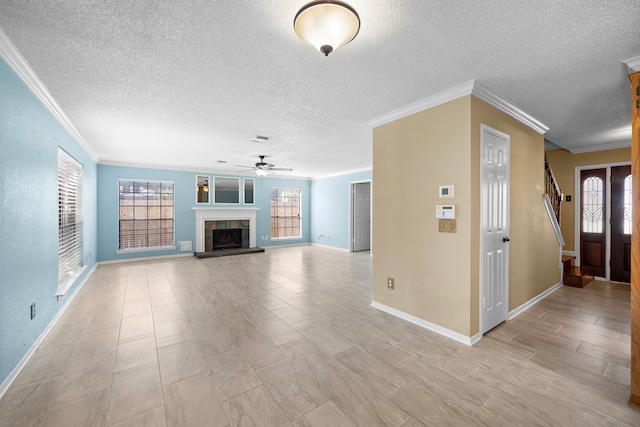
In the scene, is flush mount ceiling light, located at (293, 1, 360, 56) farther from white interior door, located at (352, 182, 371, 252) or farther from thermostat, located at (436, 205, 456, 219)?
white interior door, located at (352, 182, 371, 252)

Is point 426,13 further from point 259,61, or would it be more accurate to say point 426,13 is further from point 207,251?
point 207,251

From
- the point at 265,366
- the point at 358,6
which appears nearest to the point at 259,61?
the point at 358,6

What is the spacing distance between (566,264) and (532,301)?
2110 mm

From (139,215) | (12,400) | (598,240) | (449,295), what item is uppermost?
(139,215)

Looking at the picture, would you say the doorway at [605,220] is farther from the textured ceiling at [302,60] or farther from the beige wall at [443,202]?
the beige wall at [443,202]

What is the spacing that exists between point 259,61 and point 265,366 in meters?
2.54

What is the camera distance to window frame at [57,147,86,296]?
3537mm

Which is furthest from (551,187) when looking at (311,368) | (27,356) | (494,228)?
(27,356)

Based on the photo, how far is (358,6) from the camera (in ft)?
5.01

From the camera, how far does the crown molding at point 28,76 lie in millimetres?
1889

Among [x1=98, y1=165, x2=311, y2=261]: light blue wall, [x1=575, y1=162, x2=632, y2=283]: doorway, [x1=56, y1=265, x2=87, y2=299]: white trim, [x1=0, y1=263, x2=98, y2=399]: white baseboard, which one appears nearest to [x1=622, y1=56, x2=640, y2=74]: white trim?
[x1=575, y1=162, x2=632, y2=283]: doorway

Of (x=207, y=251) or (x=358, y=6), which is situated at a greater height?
(x=358, y=6)

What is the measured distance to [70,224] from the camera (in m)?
4.11

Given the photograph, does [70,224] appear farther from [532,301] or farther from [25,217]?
[532,301]
